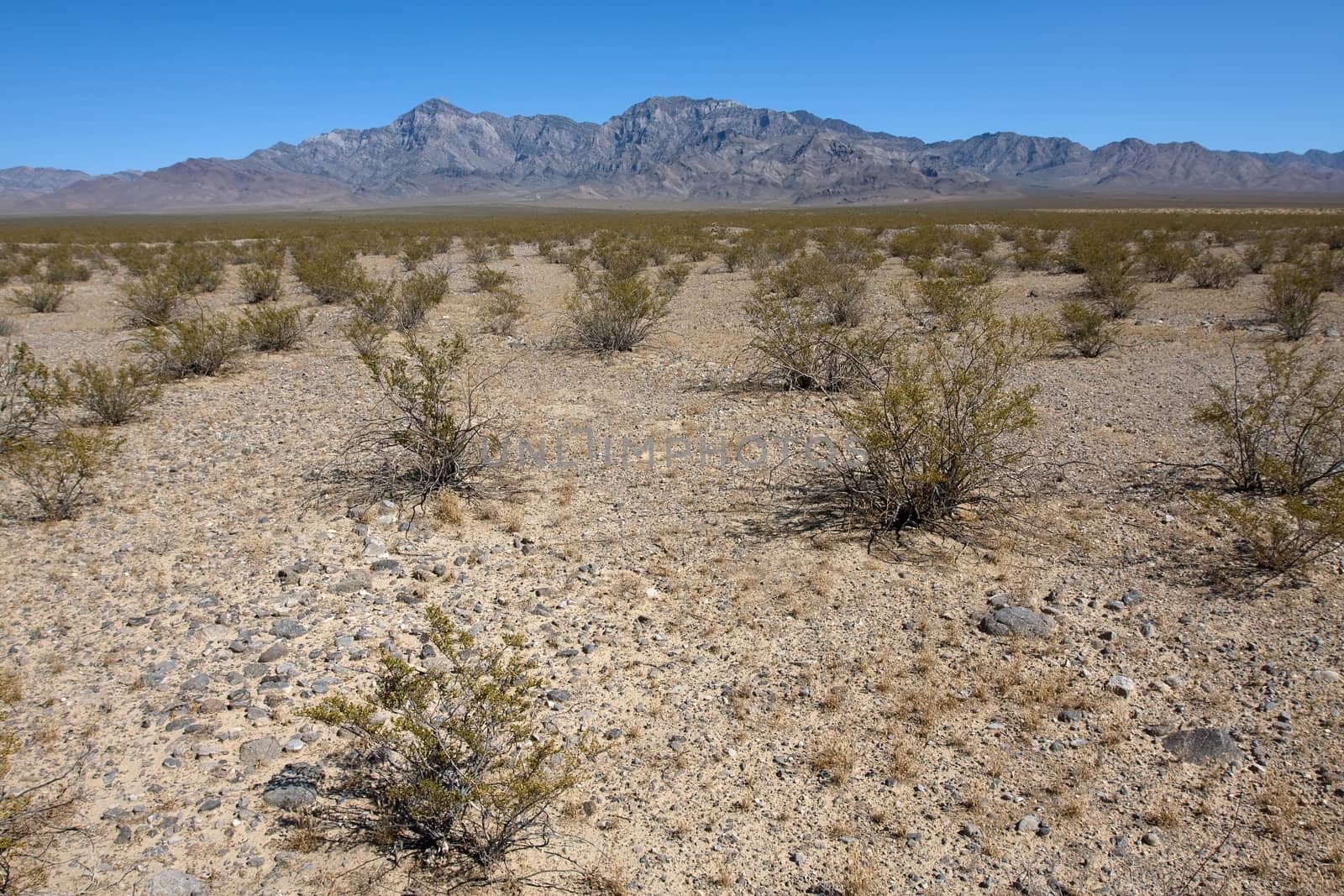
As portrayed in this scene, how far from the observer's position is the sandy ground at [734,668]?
3.42 m

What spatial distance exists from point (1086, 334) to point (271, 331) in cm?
1312

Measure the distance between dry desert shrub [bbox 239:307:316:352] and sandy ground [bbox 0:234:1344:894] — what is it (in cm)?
463

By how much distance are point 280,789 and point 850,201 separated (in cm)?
18373

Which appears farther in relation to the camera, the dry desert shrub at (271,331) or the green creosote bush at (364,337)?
the dry desert shrub at (271,331)

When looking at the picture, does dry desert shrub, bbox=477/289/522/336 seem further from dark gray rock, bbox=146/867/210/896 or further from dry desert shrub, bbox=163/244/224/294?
dark gray rock, bbox=146/867/210/896

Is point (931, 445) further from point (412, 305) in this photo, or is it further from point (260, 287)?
point (260, 287)

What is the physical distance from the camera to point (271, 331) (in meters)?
12.6

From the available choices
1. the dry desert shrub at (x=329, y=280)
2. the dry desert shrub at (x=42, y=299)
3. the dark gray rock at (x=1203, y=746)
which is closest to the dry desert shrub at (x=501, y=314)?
the dry desert shrub at (x=329, y=280)

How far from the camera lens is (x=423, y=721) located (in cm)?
360

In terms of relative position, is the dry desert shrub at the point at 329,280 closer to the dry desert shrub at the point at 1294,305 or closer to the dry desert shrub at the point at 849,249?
the dry desert shrub at the point at 849,249

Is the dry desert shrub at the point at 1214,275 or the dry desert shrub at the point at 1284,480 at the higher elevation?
the dry desert shrub at the point at 1214,275

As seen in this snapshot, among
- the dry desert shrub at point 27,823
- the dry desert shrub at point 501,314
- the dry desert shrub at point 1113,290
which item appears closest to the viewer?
the dry desert shrub at point 27,823

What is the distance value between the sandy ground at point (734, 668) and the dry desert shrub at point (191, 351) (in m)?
3.07

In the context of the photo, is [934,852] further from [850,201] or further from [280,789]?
[850,201]
